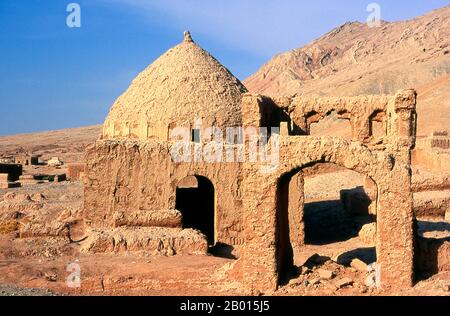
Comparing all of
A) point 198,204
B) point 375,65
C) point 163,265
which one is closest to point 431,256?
point 163,265

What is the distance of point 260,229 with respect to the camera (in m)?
9.84

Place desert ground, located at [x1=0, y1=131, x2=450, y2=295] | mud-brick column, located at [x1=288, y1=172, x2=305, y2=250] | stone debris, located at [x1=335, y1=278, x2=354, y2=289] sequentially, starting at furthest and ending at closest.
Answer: mud-brick column, located at [x1=288, y1=172, x2=305, y2=250]
desert ground, located at [x1=0, y1=131, x2=450, y2=295]
stone debris, located at [x1=335, y1=278, x2=354, y2=289]

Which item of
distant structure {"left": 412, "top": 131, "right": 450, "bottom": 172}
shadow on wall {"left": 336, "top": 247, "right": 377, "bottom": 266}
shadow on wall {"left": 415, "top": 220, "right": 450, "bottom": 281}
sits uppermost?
distant structure {"left": 412, "top": 131, "right": 450, "bottom": 172}

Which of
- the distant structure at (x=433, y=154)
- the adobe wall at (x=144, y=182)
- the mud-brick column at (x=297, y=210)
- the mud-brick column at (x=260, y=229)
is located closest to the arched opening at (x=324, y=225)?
the mud-brick column at (x=297, y=210)

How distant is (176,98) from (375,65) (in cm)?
5372

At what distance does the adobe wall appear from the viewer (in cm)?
1455

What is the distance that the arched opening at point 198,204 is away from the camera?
1772 centimetres

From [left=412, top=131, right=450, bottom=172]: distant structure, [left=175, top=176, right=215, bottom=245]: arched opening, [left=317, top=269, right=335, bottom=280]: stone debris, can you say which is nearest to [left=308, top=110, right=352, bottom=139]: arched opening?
[left=412, top=131, right=450, bottom=172]: distant structure

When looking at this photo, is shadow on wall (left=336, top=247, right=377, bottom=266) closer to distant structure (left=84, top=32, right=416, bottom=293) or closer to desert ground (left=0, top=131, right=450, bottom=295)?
desert ground (left=0, top=131, right=450, bottom=295)

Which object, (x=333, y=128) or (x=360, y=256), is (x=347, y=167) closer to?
(x=360, y=256)

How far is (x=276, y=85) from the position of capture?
76500 millimetres

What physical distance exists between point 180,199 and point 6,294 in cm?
907

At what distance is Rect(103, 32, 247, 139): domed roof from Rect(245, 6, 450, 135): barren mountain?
17235mm
